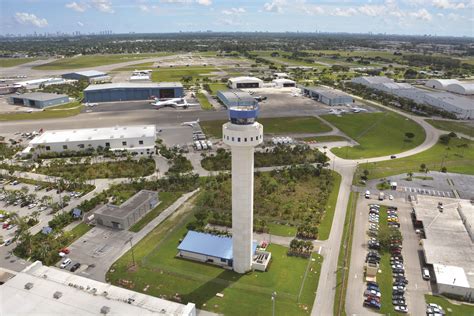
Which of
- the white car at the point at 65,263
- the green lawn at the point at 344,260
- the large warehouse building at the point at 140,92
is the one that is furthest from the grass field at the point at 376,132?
the large warehouse building at the point at 140,92

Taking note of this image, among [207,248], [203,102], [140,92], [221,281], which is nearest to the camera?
[221,281]

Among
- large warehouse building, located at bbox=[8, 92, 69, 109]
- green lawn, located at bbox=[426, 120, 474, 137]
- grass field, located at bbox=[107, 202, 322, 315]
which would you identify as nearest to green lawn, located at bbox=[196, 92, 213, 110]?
large warehouse building, located at bbox=[8, 92, 69, 109]

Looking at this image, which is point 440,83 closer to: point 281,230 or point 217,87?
point 217,87

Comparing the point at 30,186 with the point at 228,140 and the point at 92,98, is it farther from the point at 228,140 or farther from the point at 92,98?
the point at 92,98

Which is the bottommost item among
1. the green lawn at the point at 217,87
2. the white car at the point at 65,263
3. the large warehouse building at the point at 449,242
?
the white car at the point at 65,263

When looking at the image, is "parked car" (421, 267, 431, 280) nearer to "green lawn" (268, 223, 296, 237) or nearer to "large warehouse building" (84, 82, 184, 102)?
"green lawn" (268, 223, 296, 237)

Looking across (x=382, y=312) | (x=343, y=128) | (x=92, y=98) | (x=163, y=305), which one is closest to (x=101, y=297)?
(x=163, y=305)

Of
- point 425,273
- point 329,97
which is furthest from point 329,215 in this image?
point 329,97

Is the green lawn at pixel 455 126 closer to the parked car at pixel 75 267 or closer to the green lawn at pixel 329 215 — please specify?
the green lawn at pixel 329 215
